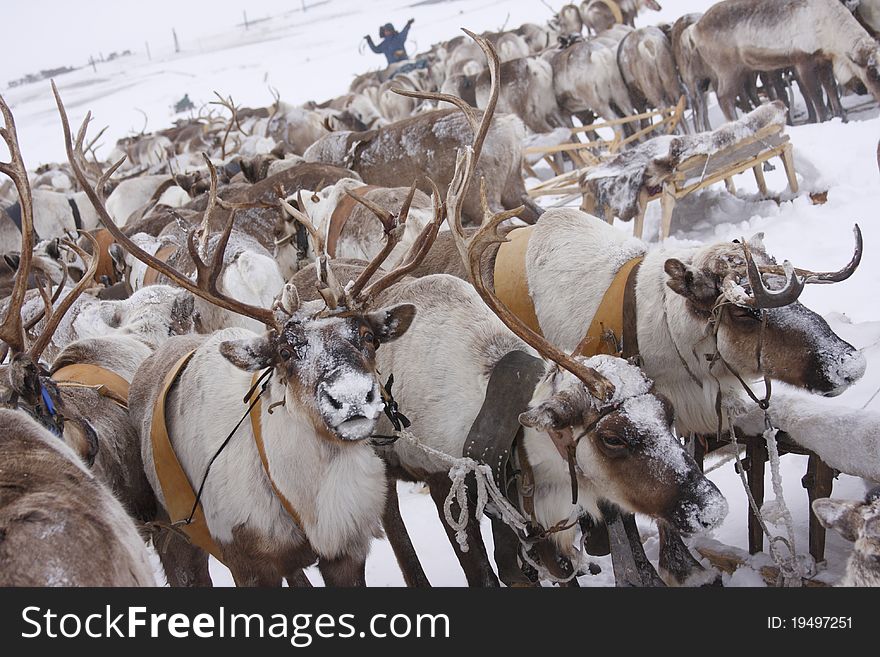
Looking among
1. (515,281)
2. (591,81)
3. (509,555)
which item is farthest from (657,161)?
(591,81)

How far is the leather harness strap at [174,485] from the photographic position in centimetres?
230

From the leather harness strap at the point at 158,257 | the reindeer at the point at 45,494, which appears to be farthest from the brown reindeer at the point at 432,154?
the reindeer at the point at 45,494

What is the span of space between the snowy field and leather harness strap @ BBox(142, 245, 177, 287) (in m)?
1.63

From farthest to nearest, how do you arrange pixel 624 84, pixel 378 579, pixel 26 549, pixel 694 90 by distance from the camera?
1. pixel 624 84
2. pixel 694 90
3. pixel 378 579
4. pixel 26 549

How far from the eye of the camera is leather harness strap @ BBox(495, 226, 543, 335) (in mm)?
2736

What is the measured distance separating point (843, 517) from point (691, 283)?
0.88 metres

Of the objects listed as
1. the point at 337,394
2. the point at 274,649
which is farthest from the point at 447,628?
the point at 337,394

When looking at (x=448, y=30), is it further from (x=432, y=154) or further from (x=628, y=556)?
(x=628, y=556)

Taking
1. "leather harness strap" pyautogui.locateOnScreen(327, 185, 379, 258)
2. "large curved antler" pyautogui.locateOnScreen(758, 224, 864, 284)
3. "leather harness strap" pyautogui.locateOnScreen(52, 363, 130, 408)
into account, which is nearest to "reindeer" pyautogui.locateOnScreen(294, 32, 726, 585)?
"large curved antler" pyautogui.locateOnScreen(758, 224, 864, 284)

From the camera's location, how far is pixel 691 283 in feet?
7.86

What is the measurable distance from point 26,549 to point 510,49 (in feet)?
43.2

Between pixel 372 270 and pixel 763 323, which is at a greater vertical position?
pixel 372 270

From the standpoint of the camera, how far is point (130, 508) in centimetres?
251

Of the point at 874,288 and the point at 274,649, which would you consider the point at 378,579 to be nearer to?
the point at 274,649
